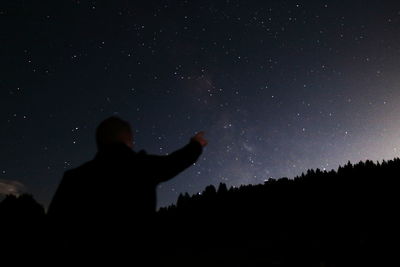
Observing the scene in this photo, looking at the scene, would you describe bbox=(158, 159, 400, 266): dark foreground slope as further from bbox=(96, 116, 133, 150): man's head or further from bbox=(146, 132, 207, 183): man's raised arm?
bbox=(96, 116, 133, 150): man's head

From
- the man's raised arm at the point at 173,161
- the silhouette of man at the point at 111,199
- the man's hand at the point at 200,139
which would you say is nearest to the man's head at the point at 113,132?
the silhouette of man at the point at 111,199

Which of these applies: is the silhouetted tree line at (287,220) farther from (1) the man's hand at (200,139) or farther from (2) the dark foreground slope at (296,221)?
(1) the man's hand at (200,139)

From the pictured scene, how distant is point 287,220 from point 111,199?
1137 inches

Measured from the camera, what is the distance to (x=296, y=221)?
28.0m

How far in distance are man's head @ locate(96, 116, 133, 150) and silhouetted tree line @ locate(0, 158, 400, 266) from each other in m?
9.84

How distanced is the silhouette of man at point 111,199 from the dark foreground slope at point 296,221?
1385 centimetres

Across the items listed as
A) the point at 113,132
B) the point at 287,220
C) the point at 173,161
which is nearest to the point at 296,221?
the point at 287,220

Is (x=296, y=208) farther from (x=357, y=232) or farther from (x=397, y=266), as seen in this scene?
(x=397, y=266)

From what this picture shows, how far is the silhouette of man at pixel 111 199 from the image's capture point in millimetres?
2121

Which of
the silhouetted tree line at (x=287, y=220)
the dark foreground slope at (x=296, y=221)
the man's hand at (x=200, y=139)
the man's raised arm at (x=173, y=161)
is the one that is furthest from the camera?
the dark foreground slope at (x=296, y=221)

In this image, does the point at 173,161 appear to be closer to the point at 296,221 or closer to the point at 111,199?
the point at 111,199

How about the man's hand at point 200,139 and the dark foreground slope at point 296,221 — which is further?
the dark foreground slope at point 296,221

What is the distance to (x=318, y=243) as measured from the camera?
18.7 m

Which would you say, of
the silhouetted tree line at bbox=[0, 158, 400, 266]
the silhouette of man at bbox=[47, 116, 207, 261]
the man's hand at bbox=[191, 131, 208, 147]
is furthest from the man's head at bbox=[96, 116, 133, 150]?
the silhouetted tree line at bbox=[0, 158, 400, 266]
